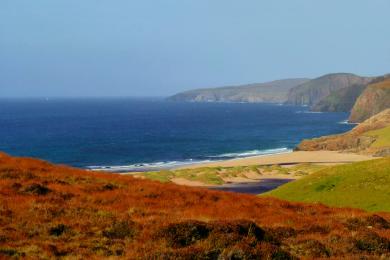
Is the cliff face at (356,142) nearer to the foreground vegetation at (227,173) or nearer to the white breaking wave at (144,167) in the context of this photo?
the foreground vegetation at (227,173)

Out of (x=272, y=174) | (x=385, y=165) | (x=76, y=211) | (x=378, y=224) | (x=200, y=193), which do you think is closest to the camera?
(x=76, y=211)

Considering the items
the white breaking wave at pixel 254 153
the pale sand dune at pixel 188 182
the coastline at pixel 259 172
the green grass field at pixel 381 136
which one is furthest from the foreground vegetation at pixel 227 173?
the white breaking wave at pixel 254 153

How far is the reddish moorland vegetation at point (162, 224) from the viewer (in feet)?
51.3

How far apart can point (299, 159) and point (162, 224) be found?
112728 millimetres

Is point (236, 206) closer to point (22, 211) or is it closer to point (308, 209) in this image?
point (308, 209)

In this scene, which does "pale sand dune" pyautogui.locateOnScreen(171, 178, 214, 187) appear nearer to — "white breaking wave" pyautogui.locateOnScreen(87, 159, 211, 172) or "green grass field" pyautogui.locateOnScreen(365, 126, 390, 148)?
"white breaking wave" pyautogui.locateOnScreen(87, 159, 211, 172)

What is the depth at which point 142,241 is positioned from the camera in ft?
54.8

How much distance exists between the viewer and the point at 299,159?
128 metres

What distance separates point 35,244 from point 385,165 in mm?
31822

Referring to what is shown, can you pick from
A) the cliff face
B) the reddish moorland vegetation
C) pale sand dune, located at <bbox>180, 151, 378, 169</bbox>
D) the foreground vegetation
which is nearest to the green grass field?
the cliff face

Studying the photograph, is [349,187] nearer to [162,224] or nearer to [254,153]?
[162,224]

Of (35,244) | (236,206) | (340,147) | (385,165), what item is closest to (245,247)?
(35,244)

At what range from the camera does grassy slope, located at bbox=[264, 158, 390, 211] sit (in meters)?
36.0

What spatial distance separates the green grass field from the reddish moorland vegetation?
353 ft
